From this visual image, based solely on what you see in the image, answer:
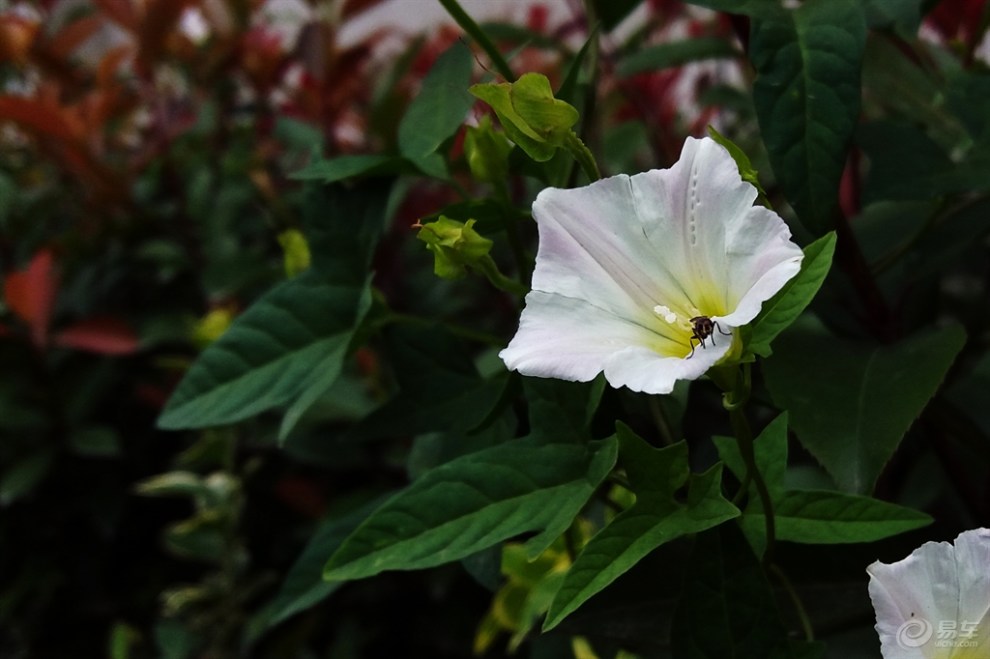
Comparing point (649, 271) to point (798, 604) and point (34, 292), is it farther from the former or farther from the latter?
point (34, 292)

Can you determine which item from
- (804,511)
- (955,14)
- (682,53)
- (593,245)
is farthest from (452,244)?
(955,14)

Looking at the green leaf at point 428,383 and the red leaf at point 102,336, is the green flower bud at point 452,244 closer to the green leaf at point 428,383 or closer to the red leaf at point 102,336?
the green leaf at point 428,383

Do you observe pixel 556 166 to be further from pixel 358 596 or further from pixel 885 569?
pixel 358 596

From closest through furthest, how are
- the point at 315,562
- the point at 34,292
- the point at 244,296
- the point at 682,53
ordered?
the point at 315,562 < the point at 682,53 < the point at 34,292 < the point at 244,296

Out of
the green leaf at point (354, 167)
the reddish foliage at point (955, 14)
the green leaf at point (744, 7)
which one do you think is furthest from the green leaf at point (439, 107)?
the reddish foliage at point (955, 14)

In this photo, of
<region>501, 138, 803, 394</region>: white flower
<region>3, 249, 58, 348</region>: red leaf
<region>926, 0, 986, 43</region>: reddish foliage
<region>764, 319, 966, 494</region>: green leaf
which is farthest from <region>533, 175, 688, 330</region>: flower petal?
<region>3, 249, 58, 348</region>: red leaf
